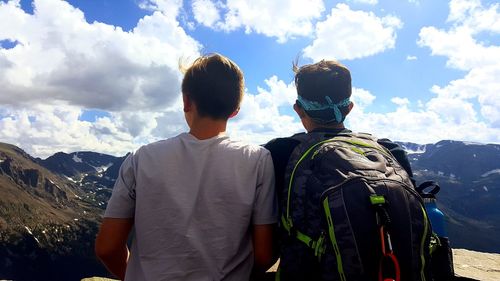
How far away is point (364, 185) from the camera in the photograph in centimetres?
371

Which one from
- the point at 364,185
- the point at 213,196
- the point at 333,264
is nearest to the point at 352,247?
the point at 333,264

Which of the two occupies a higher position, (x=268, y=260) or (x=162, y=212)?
(x=162, y=212)

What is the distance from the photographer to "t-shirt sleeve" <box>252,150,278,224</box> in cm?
425

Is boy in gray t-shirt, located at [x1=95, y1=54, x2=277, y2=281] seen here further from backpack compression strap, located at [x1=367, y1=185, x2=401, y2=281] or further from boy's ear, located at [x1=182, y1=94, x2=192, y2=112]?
backpack compression strap, located at [x1=367, y1=185, x2=401, y2=281]

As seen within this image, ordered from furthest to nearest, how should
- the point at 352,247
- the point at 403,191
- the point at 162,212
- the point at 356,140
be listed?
the point at 356,140 → the point at 162,212 → the point at 403,191 → the point at 352,247

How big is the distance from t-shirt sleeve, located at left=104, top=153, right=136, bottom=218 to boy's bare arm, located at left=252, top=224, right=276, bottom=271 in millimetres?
1360

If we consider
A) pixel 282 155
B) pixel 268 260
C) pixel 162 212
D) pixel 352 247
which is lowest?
pixel 268 260

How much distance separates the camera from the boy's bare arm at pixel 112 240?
420 cm

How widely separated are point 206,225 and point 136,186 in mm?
821

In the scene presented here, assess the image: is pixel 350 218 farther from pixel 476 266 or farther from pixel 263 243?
pixel 476 266

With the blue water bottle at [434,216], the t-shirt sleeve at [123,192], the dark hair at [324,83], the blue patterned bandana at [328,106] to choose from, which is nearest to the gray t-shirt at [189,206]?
the t-shirt sleeve at [123,192]

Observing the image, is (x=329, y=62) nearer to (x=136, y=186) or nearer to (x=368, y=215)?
(x=368, y=215)

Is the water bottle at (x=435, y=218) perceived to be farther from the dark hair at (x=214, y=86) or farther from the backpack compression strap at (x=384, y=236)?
the dark hair at (x=214, y=86)

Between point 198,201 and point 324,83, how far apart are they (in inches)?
A: 79.8
